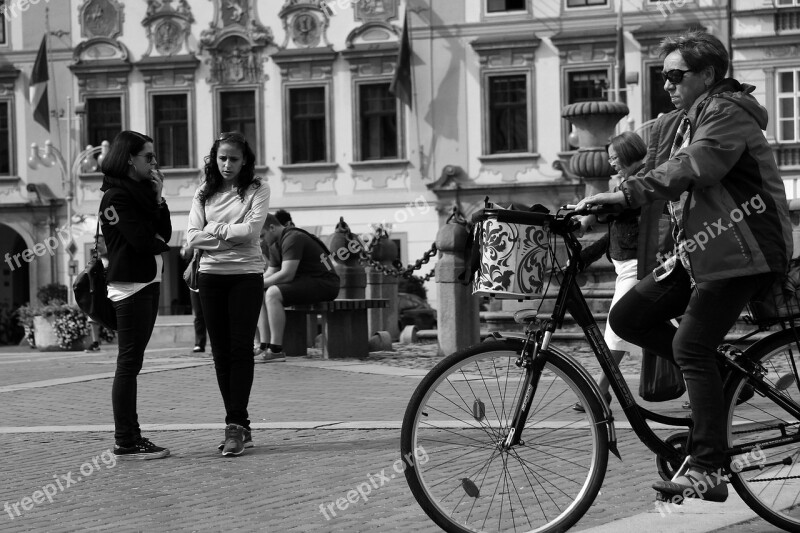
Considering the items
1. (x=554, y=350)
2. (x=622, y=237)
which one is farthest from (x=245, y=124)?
(x=554, y=350)

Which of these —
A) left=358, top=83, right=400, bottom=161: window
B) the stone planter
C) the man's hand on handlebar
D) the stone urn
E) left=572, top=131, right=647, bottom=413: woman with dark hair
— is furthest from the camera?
left=358, top=83, right=400, bottom=161: window

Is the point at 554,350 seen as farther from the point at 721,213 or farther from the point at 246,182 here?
the point at 246,182

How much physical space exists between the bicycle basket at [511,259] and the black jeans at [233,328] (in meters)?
3.01

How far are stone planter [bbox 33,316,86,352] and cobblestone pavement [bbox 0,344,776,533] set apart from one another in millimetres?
12771

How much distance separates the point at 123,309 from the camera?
296 inches

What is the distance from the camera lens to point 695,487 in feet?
15.7

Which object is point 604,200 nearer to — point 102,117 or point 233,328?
point 233,328

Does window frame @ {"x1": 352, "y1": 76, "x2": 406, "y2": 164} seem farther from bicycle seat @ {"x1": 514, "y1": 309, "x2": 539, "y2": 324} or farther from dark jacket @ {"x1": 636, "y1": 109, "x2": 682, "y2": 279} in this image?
bicycle seat @ {"x1": 514, "y1": 309, "x2": 539, "y2": 324}

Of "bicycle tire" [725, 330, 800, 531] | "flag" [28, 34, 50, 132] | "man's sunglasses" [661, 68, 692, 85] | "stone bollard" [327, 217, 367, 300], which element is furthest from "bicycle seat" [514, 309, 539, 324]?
"flag" [28, 34, 50, 132]

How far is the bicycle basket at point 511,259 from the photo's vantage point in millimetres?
4668

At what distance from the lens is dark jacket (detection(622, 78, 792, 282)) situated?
186 inches

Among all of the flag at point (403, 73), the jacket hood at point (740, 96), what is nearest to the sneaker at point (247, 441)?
the jacket hood at point (740, 96)

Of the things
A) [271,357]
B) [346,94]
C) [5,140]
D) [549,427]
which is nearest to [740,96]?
[549,427]

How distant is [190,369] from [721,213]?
8615mm
